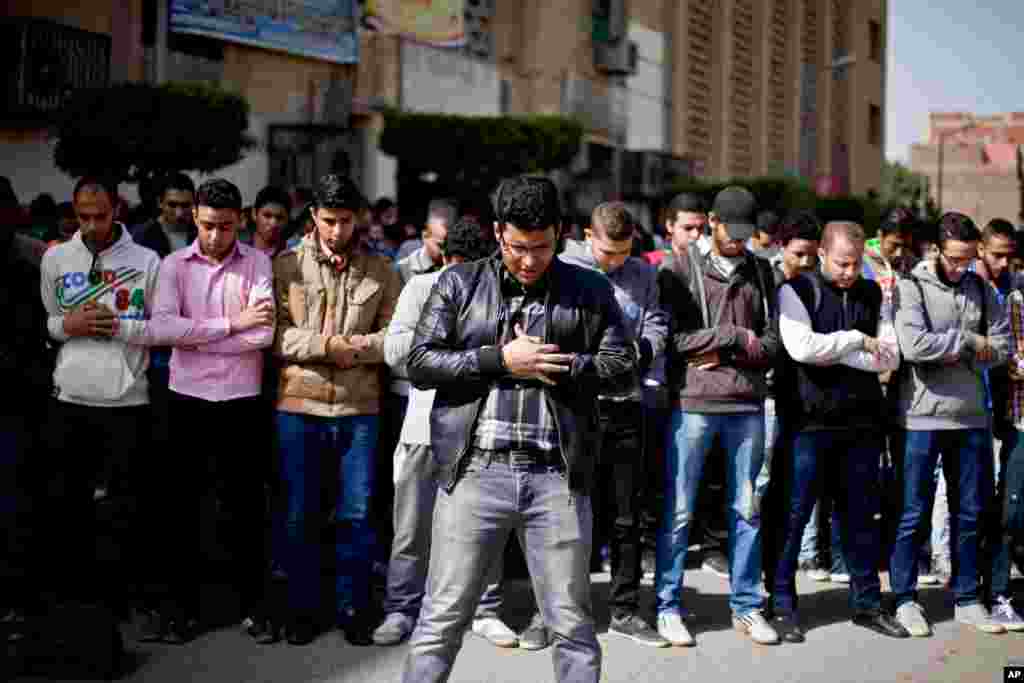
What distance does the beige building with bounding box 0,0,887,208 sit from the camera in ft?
62.5

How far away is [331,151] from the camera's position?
72.8 feet

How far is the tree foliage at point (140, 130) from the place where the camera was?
1422 centimetres

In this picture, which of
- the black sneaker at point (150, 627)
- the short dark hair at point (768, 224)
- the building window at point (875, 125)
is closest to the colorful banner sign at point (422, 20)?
the short dark hair at point (768, 224)

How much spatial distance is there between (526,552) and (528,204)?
129cm

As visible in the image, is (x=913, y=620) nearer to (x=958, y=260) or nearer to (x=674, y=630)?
(x=674, y=630)

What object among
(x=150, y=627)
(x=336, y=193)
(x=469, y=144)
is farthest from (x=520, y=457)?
(x=469, y=144)

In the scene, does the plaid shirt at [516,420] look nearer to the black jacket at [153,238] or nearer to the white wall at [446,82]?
the black jacket at [153,238]

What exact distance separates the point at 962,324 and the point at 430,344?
11.7 feet

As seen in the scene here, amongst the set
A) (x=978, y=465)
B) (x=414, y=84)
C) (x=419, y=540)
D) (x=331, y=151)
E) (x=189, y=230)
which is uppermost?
(x=414, y=84)

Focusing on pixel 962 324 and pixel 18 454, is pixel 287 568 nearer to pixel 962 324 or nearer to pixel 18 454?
pixel 18 454

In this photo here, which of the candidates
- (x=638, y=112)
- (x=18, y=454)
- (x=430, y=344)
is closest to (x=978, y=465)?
(x=430, y=344)

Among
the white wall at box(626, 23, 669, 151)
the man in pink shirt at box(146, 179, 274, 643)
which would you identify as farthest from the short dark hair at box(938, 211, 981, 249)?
the white wall at box(626, 23, 669, 151)

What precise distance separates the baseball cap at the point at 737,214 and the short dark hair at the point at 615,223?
0.51m

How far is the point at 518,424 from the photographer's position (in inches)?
176
